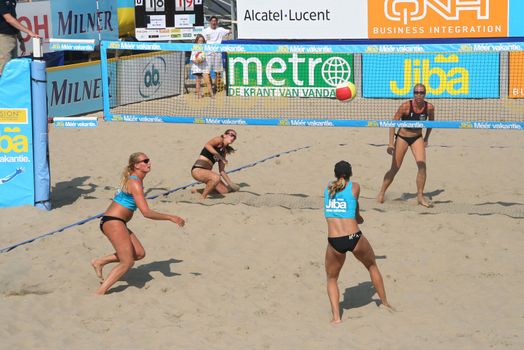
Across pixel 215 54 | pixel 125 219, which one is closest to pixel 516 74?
pixel 215 54

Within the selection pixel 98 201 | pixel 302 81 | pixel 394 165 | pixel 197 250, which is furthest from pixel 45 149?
pixel 302 81

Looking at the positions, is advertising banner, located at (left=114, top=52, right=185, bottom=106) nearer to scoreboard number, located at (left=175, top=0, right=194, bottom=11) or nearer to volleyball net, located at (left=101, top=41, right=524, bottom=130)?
volleyball net, located at (left=101, top=41, right=524, bottom=130)

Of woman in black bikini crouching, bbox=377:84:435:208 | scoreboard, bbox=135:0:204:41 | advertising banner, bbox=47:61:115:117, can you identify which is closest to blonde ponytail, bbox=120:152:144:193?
woman in black bikini crouching, bbox=377:84:435:208

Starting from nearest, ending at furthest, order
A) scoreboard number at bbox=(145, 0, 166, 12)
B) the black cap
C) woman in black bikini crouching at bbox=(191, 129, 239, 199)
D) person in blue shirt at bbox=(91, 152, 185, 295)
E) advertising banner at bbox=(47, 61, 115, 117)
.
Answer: the black cap < person in blue shirt at bbox=(91, 152, 185, 295) < woman in black bikini crouching at bbox=(191, 129, 239, 199) < advertising banner at bbox=(47, 61, 115, 117) < scoreboard number at bbox=(145, 0, 166, 12)

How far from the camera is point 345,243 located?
777 cm

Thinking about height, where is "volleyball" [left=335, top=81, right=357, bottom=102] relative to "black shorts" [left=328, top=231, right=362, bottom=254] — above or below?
above

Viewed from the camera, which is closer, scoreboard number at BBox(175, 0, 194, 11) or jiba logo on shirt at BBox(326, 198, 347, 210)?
jiba logo on shirt at BBox(326, 198, 347, 210)

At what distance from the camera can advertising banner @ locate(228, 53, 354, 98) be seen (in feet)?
63.4

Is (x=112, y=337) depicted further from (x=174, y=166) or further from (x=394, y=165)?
(x=174, y=166)

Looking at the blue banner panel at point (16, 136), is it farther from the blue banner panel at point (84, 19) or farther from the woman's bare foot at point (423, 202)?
the blue banner panel at point (84, 19)

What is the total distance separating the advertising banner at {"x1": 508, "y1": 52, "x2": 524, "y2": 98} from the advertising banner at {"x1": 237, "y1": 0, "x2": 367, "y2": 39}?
11.3 ft

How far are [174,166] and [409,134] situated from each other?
4.43 metres

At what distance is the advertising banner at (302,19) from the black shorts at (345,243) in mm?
12928

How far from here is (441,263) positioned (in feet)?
31.8
